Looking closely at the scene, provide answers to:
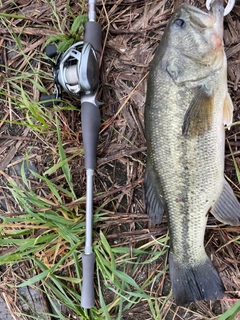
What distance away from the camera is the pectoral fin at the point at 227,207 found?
2527 millimetres

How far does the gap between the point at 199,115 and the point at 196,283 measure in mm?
1138

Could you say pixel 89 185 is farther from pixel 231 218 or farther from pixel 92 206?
pixel 231 218

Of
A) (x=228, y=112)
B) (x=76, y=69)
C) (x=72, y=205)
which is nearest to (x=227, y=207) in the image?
(x=228, y=112)

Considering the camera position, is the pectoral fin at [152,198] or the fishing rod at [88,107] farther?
the fishing rod at [88,107]

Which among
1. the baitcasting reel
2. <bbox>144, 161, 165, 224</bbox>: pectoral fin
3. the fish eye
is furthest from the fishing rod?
the fish eye

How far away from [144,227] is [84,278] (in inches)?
23.7

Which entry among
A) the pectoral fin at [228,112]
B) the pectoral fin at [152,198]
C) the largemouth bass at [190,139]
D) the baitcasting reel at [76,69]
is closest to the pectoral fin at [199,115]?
the largemouth bass at [190,139]

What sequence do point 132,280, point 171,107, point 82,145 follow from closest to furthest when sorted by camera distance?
point 171,107, point 132,280, point 82,145

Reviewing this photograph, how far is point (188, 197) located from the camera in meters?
2.49

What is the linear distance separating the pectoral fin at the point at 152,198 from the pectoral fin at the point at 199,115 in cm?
40

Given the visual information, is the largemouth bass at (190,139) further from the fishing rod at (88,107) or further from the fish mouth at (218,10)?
the fishing rod at (88,107)

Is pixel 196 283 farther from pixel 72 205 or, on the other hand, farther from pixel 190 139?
pixel 72 205

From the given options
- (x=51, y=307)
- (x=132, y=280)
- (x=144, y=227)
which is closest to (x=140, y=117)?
(x=144, y=227)

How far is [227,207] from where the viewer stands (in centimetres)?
254
